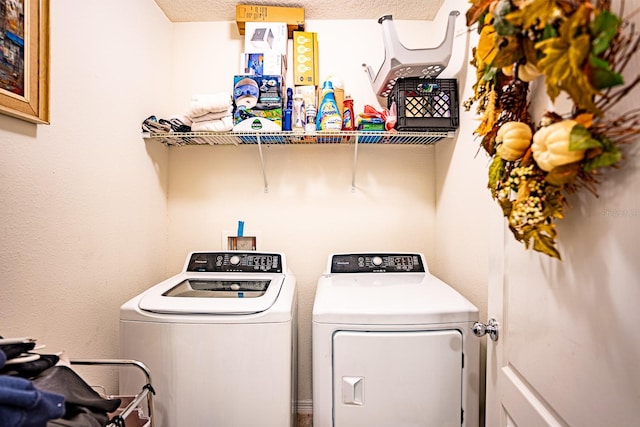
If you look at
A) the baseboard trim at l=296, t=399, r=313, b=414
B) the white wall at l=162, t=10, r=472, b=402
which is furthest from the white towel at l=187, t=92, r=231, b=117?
the baseboard trim at l=296, t=399, r=313, b=414

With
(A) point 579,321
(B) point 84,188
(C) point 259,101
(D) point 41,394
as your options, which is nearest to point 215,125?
(C) point 259,101

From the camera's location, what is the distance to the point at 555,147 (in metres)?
0.62

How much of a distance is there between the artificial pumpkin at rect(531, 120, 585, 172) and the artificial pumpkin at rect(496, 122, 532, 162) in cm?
6

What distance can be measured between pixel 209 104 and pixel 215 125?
11 cm

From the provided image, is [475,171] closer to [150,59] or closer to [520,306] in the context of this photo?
[520,306]

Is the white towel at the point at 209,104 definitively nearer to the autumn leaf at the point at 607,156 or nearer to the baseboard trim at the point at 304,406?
the autumn leaf at the point at 607,156

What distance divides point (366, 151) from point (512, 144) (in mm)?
1383

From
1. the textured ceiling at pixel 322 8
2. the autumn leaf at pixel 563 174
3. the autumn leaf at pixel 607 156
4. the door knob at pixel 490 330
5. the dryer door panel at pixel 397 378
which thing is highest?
the textured ceiling at pixel 322 8

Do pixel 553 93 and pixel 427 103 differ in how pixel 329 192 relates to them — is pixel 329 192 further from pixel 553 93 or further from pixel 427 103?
pixel 553 93

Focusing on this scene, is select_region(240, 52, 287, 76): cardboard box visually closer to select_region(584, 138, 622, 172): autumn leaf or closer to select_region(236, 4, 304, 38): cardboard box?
select_region(236, 4, 304, 38): cardboard box

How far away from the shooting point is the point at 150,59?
1.86 m

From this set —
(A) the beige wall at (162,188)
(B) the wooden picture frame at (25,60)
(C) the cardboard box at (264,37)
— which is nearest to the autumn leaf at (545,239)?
Result: (A) the beige wall at (162,188)

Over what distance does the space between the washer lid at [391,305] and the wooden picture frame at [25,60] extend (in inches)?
47.9

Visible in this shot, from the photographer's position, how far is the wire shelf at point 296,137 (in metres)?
1.79
